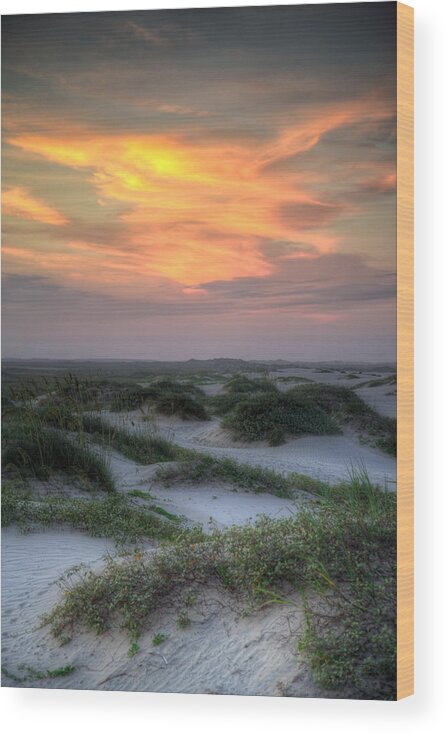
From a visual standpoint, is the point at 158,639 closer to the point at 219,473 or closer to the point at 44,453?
the point at 219,473

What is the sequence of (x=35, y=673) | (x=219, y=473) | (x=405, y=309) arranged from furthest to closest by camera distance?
(x=219, y=473) → (x=35, y=673) → (x=405, y=309)

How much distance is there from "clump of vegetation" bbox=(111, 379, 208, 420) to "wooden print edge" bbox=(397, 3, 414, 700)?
3.76 feet

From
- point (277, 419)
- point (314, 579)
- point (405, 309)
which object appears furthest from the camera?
point (277, 419)

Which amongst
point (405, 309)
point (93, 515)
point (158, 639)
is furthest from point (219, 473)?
point (405, 309)

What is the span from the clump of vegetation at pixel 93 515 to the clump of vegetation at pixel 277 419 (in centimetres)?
66

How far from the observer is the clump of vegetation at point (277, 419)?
5.44 meters

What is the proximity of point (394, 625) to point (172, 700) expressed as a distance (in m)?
1.30

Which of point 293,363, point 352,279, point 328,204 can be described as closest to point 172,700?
point 293,363

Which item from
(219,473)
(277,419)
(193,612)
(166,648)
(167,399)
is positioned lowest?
(166,648)

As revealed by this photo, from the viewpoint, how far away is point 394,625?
16.7 ft

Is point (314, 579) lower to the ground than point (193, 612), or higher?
higher

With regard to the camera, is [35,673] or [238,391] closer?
[35,673]

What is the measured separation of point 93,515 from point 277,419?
1192mm

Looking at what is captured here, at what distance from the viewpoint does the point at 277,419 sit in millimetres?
5512
